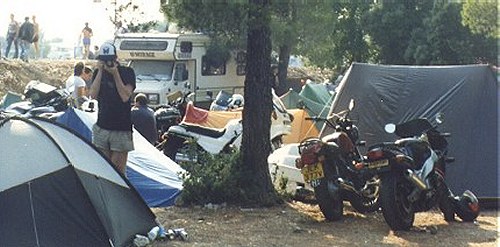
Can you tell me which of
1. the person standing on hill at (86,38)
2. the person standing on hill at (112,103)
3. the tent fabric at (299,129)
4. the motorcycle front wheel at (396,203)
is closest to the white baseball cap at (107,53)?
the person standing on hill at (112,103)

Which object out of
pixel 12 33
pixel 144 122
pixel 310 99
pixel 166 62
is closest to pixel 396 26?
pixel 166 62

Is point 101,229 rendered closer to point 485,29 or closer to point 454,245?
point 454,245

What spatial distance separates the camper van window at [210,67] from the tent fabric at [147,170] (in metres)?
12.7

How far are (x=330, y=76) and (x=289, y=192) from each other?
28.5 metres

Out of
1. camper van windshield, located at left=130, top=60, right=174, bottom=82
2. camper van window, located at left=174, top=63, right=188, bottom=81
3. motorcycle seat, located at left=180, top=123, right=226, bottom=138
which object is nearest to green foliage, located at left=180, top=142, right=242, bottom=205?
motorcycle seat, located at left=180, top=123, right=226, bottom=138

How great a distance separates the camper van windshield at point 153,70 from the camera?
21.5 m

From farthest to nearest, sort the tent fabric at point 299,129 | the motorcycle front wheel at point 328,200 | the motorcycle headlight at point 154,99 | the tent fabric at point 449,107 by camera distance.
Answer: the motorcycle headlight at point 154,99 → the tent fabric at point 299,129 → the tent fabric at point 449,107 → the motorcycle front wheel at point 328,200

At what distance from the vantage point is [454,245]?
736cm

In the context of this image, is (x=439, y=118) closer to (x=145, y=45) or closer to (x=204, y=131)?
(x=204, y=131)

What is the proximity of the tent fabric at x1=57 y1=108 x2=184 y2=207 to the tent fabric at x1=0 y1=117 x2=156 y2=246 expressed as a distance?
1815 millimetres

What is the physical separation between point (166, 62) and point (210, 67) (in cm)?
189

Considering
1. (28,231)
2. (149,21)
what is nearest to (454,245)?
(28,231)

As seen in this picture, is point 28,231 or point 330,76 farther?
point 330,76

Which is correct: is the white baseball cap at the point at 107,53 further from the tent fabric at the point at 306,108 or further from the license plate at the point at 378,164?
the tent fabric at the point at 306,108
